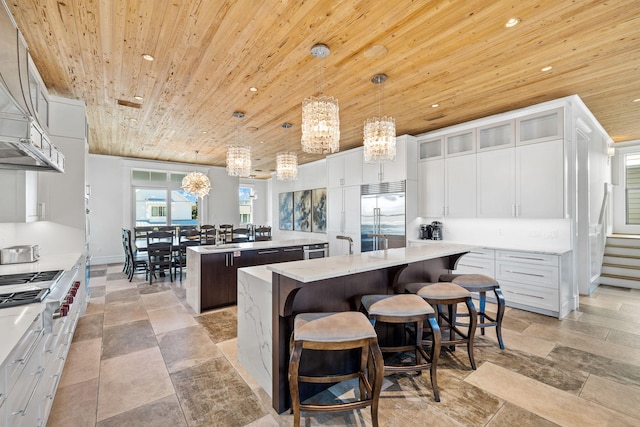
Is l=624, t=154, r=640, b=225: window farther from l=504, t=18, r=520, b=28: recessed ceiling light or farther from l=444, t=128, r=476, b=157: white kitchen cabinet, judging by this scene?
l=504, t=18, r=520, b=28: recessed ceiling light

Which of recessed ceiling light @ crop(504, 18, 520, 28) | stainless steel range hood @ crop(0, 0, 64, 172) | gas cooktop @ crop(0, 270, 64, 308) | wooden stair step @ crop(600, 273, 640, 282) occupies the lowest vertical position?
wooden stair step @ crop(600, 273, 640, 282)

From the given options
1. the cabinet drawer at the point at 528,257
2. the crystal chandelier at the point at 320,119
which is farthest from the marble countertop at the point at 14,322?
the cabinet drawer at the point at 528,257

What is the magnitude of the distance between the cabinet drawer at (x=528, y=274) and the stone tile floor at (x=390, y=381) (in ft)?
1.63

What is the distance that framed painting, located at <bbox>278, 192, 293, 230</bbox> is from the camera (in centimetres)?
902

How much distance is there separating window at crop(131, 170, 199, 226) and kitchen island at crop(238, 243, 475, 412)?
23.9ft

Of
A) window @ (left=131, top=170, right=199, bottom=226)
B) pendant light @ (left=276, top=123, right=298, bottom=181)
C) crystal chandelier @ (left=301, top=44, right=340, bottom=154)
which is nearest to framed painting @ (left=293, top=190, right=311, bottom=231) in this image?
window @ (left=131, top=170, right=199, bottom=226)

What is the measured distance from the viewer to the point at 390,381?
2.41 metres

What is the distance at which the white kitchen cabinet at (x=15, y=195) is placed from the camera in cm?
253

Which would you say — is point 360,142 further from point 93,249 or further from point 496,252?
point 93,249

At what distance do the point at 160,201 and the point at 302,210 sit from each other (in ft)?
14.3

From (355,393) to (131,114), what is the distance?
508cm

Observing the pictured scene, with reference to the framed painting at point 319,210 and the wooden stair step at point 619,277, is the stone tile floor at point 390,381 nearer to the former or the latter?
the wooden stair step at point 619,277

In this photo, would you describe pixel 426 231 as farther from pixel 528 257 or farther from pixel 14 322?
pixel 14 322

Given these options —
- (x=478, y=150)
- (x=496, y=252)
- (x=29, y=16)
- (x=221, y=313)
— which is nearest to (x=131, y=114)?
(x=29, y=16)
